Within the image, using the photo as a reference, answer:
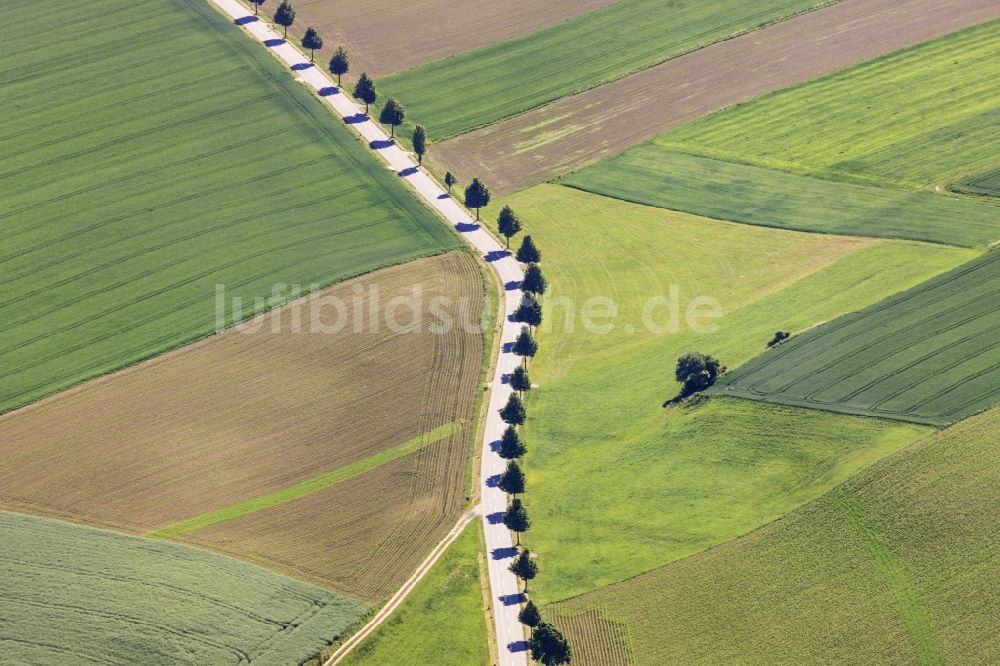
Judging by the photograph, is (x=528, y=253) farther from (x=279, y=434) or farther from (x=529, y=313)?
(x=279, y=434)

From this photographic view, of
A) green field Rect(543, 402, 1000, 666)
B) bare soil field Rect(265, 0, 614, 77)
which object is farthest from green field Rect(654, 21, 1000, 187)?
green field Rect(543, 402, 1000, 666)

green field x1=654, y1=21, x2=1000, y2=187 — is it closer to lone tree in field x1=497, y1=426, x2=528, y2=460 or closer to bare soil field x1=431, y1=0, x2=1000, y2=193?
bare soil field x1=431, y1=0, x2=1000, y2=193

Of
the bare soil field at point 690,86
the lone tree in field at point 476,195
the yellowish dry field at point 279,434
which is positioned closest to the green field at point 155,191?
the lone tree in field at point 476,195

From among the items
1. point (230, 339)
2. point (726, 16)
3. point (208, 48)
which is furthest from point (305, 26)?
point (230, 339)

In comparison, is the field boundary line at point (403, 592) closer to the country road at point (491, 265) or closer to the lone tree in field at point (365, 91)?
the country road at point (491, 265)

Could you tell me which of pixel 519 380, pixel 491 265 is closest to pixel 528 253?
pixel 491 265

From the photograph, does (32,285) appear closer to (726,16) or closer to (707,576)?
(707,576)
